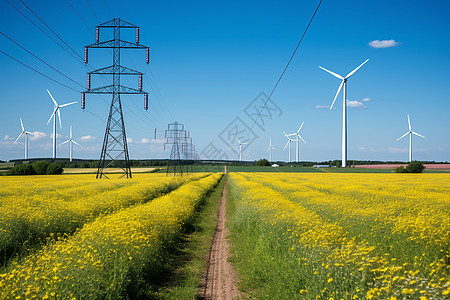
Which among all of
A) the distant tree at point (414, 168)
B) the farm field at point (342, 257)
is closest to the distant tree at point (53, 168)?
the farm field at point (342, 257)

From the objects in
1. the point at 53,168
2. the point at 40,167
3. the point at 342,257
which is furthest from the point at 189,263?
the point at 40,167

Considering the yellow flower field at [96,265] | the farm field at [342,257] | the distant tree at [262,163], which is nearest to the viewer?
the farm field at [342,257]

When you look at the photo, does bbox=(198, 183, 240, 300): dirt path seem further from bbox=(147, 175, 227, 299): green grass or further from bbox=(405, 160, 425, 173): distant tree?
bbox=(405, 160, 425, 173): distant tree

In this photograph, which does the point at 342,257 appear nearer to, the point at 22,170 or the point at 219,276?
the point at 219,276

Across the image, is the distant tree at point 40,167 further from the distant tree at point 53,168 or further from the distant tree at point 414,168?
the distant tree at point 414,168

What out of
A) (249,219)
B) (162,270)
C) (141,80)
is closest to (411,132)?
(141,80)

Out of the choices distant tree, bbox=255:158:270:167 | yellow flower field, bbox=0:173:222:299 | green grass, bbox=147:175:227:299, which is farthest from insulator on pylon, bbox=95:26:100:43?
distant tree, bbox=255:158:270:167

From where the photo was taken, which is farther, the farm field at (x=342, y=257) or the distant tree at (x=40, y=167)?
the distant tree at (x=40, y=167)

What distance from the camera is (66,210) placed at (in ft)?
49.8

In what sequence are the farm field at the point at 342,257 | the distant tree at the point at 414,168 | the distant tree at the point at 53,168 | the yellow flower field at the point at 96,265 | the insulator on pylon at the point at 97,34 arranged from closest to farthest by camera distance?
1. the farm field at the point at 342,257
2. the yellow flower field at the point at 96,265
3. the insulator on pylon at the point at 97,34
4. the distant tree at the point at 53,168
5. the distant tree at the point at 414,168

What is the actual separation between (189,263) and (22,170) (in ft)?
228

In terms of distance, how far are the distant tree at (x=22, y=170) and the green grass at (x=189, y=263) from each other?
61762 mm

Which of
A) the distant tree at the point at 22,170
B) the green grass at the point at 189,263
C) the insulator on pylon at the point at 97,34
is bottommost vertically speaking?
the green grass at the point at 189,263

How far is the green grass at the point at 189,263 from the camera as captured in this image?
900cm
